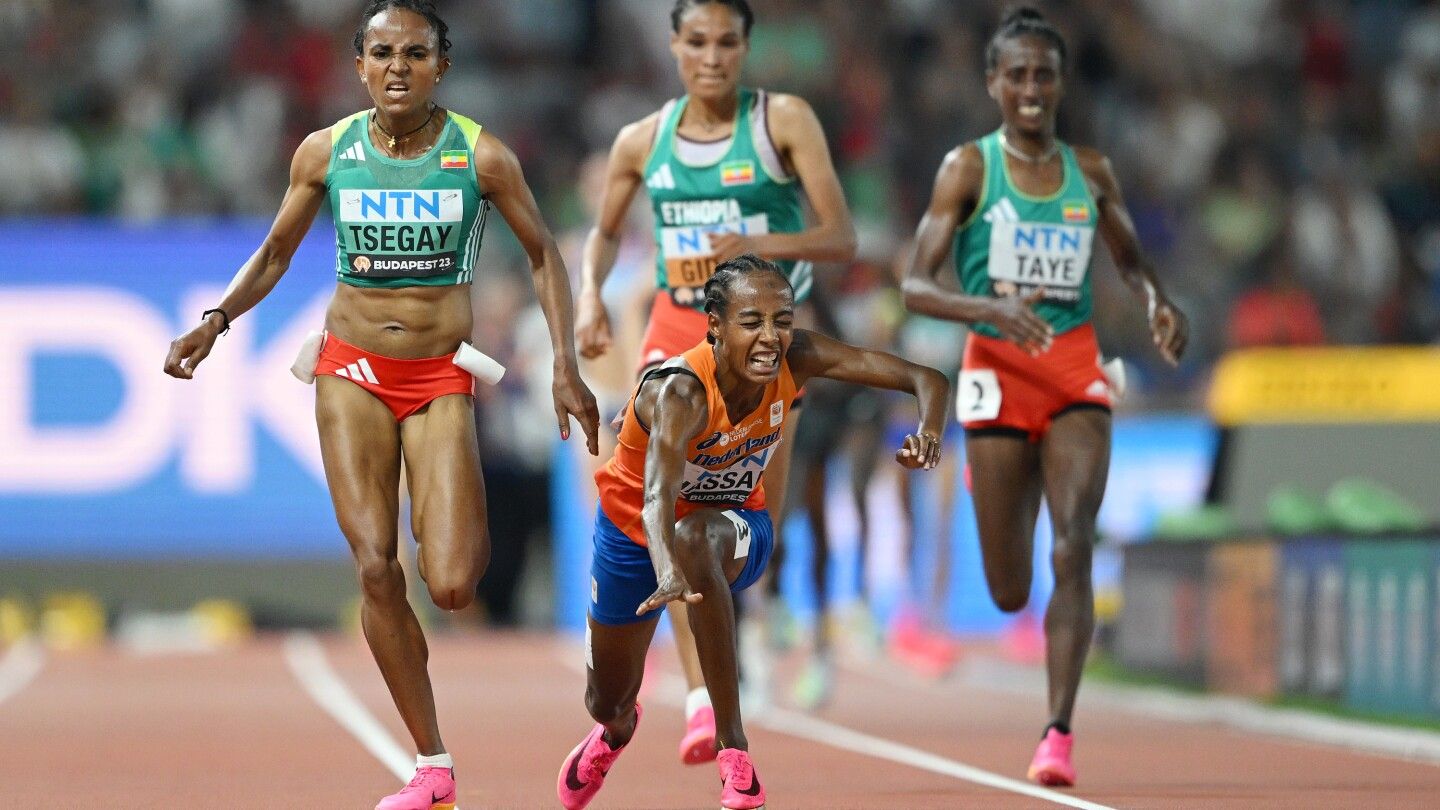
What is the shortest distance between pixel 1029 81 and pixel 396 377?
287 centimetres

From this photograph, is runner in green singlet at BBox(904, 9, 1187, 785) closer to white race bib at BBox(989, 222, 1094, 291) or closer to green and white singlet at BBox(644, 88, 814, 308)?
white race bib at BBox(989, 222, 1094, 291)

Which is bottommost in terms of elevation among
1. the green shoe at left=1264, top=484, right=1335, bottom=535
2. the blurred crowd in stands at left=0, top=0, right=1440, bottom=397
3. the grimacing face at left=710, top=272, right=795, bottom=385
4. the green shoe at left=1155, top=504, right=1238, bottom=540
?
the green shoe at left=1155, top=504, right=1238, bottom=540

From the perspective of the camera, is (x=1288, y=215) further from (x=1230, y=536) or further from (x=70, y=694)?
(x=70, y=694)

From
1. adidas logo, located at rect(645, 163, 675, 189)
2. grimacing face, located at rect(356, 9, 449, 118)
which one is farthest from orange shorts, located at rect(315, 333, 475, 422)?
adidas logo, located at rect(645, 163, 675, 189)

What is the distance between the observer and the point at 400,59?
660 centimetres

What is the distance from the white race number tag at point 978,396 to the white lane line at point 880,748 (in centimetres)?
125

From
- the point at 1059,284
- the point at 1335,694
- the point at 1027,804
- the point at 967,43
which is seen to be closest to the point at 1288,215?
the point at 967,43

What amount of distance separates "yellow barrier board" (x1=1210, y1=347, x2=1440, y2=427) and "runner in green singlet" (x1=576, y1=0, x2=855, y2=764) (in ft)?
17.3

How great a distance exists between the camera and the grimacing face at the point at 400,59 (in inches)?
260

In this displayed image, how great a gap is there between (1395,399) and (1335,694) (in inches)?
132

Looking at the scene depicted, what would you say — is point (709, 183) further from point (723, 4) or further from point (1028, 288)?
point (1028, 288)

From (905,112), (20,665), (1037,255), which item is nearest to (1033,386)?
(1037,255)

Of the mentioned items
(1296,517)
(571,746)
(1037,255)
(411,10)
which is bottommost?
(571,746)

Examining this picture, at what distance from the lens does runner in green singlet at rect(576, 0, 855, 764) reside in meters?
8.40
